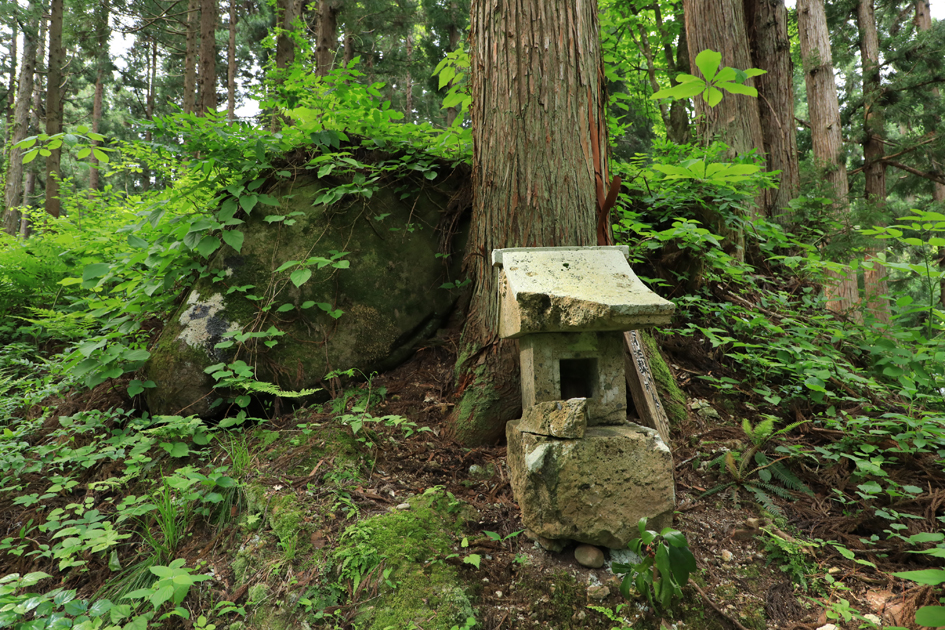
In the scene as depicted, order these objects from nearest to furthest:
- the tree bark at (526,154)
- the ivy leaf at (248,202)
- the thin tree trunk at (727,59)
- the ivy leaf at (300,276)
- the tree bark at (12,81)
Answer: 1. the tree bark at (526,154)
2. the ivy leaf at (300,276)
3. the ivy leaf at (248,202)
4. the thin tree trunk at (727,59)
5. the tree bark at (12,81)

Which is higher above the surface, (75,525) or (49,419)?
(49,419)

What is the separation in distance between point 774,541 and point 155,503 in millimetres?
2750

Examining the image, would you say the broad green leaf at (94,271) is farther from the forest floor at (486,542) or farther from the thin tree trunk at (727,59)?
the thin tree trunk at (727,59)

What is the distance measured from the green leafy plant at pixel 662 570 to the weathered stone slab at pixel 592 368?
1.68ft

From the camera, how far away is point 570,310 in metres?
1.80

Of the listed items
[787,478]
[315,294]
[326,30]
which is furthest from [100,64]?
[787,478]

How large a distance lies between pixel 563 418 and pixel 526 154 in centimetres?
142

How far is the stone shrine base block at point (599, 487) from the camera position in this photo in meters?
1.81

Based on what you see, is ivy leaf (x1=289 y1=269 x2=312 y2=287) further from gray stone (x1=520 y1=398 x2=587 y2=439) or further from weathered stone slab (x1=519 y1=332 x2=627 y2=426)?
gray stone (x1=520 y1=398 x2=587 y2=439)

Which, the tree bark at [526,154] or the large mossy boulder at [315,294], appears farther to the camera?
the large mossy boulder at [315,294]

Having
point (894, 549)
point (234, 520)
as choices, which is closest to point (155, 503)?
point (234, 520)

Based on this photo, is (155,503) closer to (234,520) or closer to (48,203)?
(234,520)

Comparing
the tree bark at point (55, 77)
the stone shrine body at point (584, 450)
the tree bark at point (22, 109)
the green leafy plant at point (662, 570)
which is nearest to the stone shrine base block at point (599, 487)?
the stone shrine body at point (584, 450)

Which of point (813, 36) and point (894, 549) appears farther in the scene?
point (813, 36)
